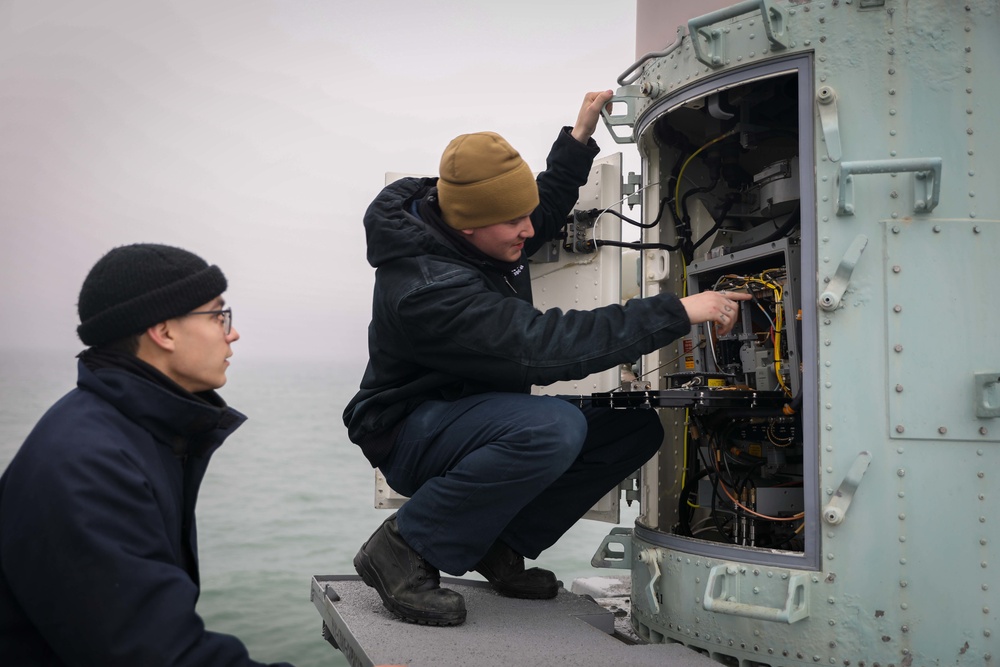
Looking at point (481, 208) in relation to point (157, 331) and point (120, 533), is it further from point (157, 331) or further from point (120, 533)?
point (120, 533)

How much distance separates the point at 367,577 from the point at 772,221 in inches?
82.5

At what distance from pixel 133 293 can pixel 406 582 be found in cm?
140

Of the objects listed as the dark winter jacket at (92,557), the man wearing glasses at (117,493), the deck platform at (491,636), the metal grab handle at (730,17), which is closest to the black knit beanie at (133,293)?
the man wearing glasses at (117,493)

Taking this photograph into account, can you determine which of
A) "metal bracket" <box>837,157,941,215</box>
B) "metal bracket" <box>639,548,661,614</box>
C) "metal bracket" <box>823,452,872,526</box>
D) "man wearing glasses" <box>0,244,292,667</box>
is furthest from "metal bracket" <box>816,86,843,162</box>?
"man wearing glasses" <box>0,244,292,667</box>

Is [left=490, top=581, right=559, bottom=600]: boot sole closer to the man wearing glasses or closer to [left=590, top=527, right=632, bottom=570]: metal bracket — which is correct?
[left=590, top=527, right=632, bottom=570]: metal bracket

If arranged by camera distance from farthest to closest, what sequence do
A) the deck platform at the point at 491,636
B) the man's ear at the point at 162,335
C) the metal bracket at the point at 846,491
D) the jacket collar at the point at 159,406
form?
the metal bracket at the point at 846,491 → the deck platform at the point at 491,636 → the man's ear at the point at 162,335 → the jacket collar at the point at 159,406

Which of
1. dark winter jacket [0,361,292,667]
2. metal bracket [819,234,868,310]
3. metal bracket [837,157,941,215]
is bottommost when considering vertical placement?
dark winter jacket [0,361,292,667]

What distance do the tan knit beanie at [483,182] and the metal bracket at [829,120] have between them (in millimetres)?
955

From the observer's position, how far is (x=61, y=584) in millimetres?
1655

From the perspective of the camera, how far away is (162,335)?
2016 mm

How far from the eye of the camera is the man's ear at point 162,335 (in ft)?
6.56

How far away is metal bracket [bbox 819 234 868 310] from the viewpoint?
2.79m

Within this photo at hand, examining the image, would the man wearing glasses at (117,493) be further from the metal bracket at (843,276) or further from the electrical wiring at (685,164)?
the electrical wiring at (685,164)

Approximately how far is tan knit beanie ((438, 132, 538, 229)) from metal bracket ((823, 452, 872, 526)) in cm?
133
